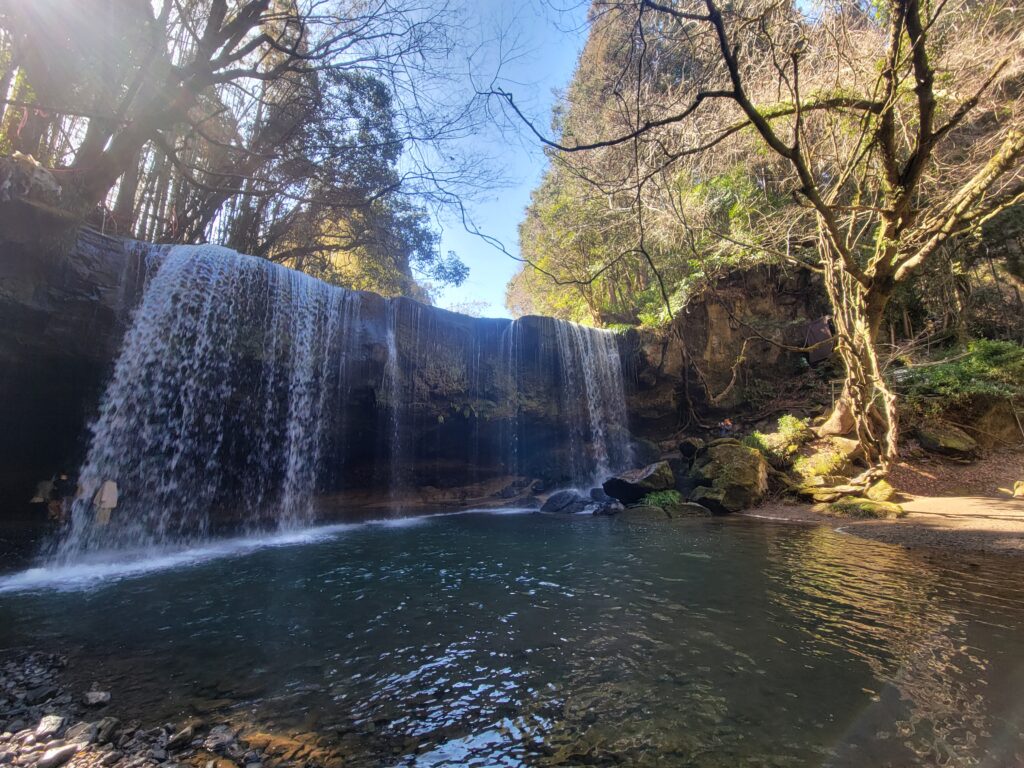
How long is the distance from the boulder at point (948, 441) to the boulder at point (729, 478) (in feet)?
11.6

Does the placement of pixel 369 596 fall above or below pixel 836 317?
below

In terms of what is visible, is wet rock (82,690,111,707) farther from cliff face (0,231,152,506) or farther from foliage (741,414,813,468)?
foliage (741,414,813,468)

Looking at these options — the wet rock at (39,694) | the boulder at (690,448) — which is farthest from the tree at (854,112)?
the wet rock at (39,694)

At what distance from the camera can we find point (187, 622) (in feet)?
13.0

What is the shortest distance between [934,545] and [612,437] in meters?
10.1

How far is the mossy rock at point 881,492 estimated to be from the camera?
342 inches

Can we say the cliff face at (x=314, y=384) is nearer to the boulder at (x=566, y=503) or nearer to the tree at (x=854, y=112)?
the boulder at (x=566, y=503)

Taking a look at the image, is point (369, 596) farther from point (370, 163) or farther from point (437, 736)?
point (370, 163)

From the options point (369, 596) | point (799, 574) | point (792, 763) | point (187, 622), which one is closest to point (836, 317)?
point (799, 574)

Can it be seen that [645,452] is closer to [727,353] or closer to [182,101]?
[727,353]

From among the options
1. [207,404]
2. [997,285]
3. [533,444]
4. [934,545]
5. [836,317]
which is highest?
[997,285]

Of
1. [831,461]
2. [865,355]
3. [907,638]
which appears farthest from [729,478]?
[907,638]

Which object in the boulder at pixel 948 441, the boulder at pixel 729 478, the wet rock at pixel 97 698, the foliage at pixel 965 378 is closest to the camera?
the wet rock at pixel 97 698

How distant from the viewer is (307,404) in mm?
10680
